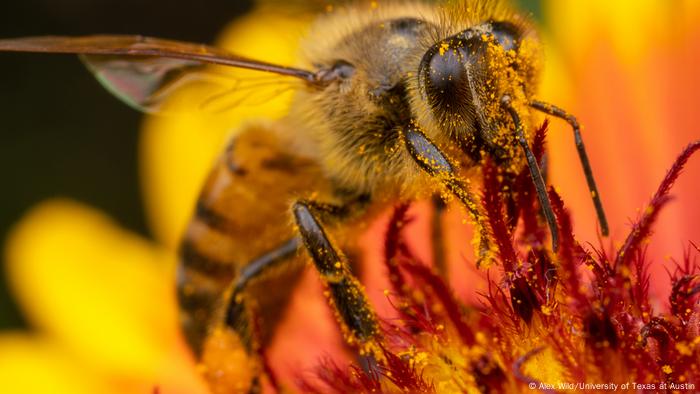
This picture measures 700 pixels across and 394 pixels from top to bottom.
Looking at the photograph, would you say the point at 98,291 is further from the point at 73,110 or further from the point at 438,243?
the point at 73,110

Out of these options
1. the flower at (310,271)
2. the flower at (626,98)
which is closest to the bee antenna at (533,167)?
the flower at (310,271)

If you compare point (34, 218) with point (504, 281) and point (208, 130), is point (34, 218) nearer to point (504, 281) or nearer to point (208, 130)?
point (208, 130)

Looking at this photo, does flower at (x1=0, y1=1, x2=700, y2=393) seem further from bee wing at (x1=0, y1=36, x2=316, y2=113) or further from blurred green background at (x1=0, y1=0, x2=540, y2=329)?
blurred green background at (x1=0, y1=0, x2=540, y2=329)

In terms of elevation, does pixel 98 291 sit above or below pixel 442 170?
above

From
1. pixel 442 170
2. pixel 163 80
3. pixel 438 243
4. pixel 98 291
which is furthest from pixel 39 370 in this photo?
pixel 442 170

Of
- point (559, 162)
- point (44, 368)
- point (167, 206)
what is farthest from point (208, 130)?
point (559, 162)

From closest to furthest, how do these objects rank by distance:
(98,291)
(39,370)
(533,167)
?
1. (533,167)
2. (39,370)
3. (98,291)
